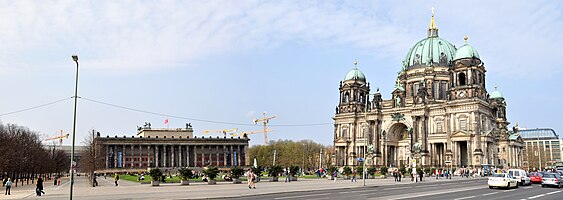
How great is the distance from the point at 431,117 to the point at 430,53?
1923cm

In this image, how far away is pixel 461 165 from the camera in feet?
316

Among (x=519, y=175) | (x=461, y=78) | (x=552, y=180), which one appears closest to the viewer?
(x=552, y=180)

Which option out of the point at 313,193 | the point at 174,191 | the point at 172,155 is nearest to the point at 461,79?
the point at 313,193

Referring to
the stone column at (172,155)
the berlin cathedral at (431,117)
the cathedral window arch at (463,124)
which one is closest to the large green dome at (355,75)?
the berlin cathedral at (431,117)

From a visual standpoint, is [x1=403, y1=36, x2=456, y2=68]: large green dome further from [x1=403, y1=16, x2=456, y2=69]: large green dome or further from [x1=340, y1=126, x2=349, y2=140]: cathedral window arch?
[x1=340, y1=126, x2=349, y2=140]: cathedral window arch

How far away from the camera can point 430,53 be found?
113 m

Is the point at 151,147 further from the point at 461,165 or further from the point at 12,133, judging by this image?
the point at 461,165

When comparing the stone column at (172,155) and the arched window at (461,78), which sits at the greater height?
the arched window at (461,78)

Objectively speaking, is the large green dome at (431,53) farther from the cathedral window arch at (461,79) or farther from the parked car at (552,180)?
the parked car at (552,180)

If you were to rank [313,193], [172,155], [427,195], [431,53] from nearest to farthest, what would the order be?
[427,195], [313,193], [431,53], [172,155]

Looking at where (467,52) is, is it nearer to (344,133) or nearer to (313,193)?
(344,133)

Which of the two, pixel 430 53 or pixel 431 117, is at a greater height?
pixel 430 53

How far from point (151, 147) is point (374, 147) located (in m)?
69.1

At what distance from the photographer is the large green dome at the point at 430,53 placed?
112 m
